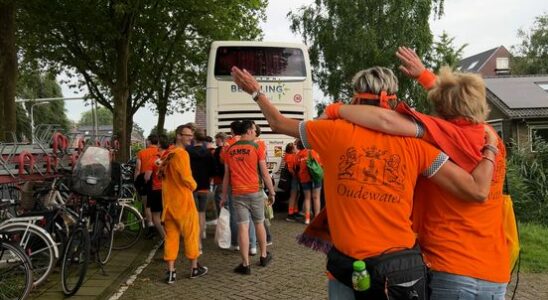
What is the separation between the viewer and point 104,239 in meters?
7.42

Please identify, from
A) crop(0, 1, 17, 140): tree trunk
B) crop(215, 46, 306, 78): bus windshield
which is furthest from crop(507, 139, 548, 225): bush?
crop(0, 1, 17, 140): tree trunk

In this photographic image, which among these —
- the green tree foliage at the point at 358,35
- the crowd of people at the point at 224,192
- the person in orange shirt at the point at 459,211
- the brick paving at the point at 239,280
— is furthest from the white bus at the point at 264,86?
the green tree foliage at the point at 358,35

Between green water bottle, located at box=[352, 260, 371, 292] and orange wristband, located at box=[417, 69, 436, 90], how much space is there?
104 centimetres

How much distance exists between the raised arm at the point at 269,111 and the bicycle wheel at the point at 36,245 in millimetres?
3807

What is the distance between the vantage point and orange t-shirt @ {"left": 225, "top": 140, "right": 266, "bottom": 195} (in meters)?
6.96

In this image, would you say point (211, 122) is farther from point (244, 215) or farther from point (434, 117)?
point (434, 117)

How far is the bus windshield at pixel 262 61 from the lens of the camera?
12805 millimetres

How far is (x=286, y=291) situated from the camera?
240 inches

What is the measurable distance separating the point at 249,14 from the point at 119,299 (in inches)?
726

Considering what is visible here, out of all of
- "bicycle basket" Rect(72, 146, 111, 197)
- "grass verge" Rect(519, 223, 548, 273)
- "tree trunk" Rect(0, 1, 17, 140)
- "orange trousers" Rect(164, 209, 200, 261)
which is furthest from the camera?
"tree trunk" Rect(0, 1, 17, 140)

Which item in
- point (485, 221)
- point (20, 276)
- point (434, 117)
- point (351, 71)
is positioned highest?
point (351, 71)

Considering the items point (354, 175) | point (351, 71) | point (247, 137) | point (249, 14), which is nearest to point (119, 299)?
point (247, 137)

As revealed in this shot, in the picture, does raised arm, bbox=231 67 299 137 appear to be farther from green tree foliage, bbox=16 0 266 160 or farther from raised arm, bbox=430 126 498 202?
green tree foliage, bbox=16 0 266 160

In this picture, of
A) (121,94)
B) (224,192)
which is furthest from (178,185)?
(121,94)
